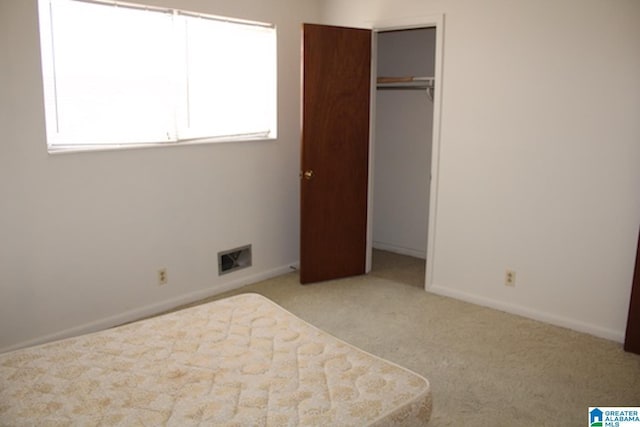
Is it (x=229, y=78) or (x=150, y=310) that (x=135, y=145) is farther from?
(x=150, y=310)

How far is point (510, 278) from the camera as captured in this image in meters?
4.01

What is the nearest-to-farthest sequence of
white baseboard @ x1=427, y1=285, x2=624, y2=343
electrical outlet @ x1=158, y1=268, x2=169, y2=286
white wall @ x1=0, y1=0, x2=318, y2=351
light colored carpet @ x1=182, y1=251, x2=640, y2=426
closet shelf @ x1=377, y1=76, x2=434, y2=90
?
light colored carpet @ x1=182, y1=251, x2=640, y2=426
white wall @ x1=0, y1=0, x2=318, y2=351
white baseboard @ x1=427, y1=285, x2=624, y2=343
electrical outlet @ x1=158, y1=268, x2=169, y2=286
closet shelf @ x1=377, y1=76, x2=434, y2=90

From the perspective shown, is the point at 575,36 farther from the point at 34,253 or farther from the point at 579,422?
the point at 34,253

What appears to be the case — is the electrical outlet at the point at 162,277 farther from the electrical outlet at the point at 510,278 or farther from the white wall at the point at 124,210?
the electrical outlet at the point at 510,278

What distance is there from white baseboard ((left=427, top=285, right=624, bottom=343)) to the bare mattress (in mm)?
1963

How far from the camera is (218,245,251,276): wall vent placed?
172 inches

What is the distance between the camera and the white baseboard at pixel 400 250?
5418 millimetres

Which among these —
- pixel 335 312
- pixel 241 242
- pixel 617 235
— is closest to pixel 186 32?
pixel 241 242

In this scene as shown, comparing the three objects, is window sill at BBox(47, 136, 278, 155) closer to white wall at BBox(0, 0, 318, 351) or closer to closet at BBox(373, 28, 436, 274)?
white wall at BBox(0, 0, 318, 351)

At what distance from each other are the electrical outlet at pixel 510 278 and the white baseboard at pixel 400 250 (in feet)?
4.57

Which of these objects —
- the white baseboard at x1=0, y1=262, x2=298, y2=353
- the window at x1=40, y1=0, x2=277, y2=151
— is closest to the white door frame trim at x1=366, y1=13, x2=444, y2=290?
the window at x1=40, y1=0, x2=277, y2=151

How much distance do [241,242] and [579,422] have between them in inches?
106

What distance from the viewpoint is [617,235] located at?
352 centimetres

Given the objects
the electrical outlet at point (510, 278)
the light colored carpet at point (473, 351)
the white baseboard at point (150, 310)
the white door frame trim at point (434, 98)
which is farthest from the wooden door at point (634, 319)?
the white baseboard at point (150, 310)
